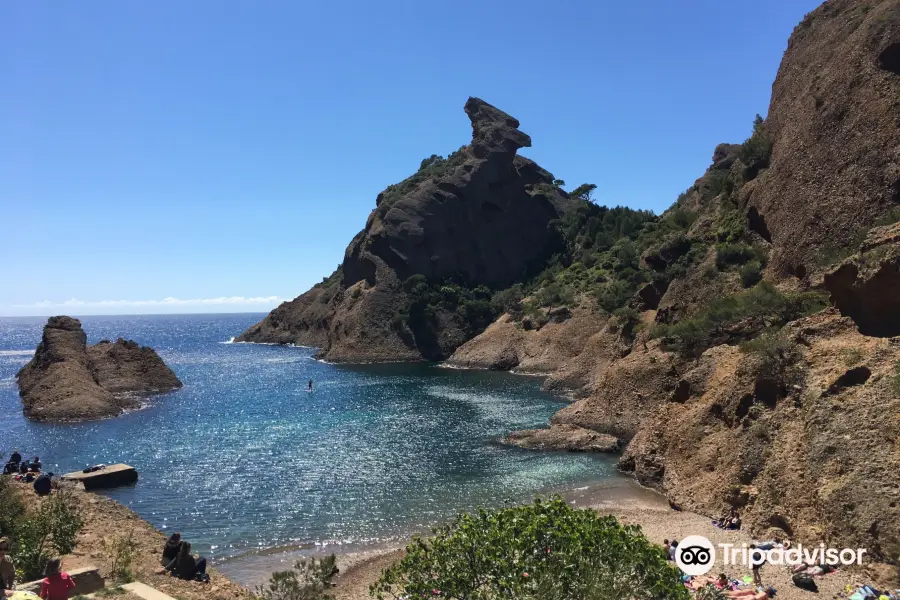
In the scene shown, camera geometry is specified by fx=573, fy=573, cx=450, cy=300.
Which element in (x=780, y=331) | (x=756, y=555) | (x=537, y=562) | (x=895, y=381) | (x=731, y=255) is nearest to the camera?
(x=537, y=562)

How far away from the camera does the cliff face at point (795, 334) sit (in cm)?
2056

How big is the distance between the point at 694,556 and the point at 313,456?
1108 inches

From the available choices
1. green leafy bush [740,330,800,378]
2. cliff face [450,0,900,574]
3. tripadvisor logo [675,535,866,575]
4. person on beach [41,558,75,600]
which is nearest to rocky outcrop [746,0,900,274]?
cliff face [450,0,900,574]

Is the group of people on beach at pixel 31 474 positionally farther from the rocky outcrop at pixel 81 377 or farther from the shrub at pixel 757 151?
the shrub at pixel 757 151

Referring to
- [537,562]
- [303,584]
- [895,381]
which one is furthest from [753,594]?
[303,584]

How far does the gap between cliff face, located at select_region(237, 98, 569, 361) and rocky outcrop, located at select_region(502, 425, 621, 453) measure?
211 ft

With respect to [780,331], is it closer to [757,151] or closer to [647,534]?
[647,534]

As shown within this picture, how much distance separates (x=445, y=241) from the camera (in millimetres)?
119250

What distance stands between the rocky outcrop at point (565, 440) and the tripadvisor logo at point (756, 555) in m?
17.9

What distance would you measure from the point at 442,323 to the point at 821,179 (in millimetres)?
77172

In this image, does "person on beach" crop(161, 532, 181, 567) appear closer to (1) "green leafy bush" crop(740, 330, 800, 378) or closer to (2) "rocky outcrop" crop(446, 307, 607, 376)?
(1) "green leafy bush" crop(740, 330, 800, 378)

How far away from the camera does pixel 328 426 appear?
5116 centimetres

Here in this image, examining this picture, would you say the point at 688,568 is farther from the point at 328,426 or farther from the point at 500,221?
the point at 500,221

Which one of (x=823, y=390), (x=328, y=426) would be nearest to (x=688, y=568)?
(x=823, y=390)
